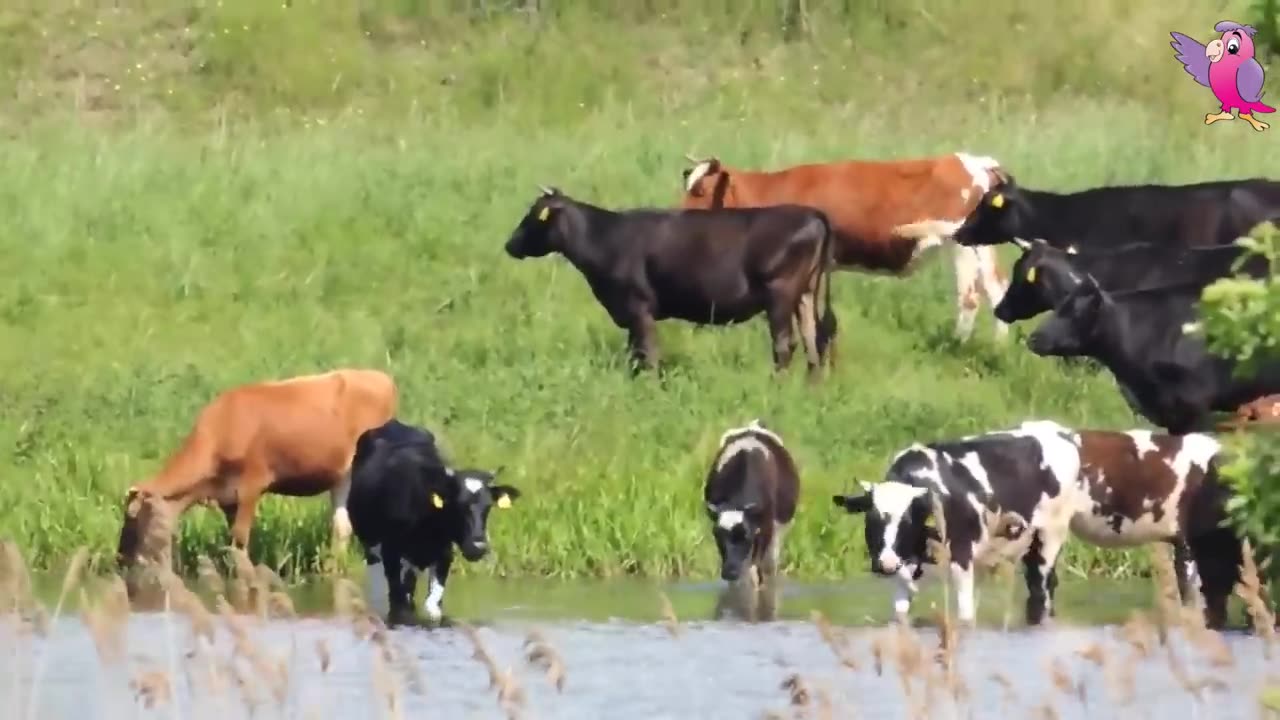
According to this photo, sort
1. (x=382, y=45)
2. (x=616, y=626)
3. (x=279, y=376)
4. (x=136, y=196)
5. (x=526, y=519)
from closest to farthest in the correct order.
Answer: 1. (x=616, y=626)
2. (x=526, y=519)
3. (x=279, y=376)
4. (x=136, y=196)
5. (x=382, y=45)

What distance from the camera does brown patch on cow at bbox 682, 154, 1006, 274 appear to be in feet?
64.8

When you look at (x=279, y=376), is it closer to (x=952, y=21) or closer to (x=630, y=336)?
(x=630, y=336)

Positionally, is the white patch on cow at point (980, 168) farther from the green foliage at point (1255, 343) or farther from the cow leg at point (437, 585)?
the green foliage at point (1255, 343)

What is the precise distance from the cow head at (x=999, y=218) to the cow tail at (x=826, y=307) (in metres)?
1.15

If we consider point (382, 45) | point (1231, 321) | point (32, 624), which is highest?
point (1231, 321)

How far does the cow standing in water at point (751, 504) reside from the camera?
12.7 meters

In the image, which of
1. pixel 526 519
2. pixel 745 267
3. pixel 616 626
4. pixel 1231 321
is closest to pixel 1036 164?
pixel 745 267

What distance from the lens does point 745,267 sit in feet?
59.4

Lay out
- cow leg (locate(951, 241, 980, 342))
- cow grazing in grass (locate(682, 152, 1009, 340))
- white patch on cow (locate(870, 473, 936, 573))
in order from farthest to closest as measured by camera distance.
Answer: cow grazing in grass (locate(682, 152, 1009, 340)) < cow leg (locate(951, 241, 980, 342)) < white patch on cow (locate(870, 473, 936, 573))

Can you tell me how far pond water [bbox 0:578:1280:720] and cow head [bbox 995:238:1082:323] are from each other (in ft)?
12.5

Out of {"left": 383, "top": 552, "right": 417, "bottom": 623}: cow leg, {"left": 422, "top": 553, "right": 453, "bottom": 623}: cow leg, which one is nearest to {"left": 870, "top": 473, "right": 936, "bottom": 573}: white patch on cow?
{"left": 422, "top": 553, "right": 453, "bottom": 623}: cow leg

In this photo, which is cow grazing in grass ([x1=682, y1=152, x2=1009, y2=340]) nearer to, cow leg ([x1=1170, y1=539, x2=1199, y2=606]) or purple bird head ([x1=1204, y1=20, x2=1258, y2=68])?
purple bird head ([x1=1204, y1=20, x2=1258, y2=68])

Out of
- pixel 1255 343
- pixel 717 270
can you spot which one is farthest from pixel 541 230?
pixel 1255 343

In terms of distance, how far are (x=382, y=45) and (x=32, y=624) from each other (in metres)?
26.9
